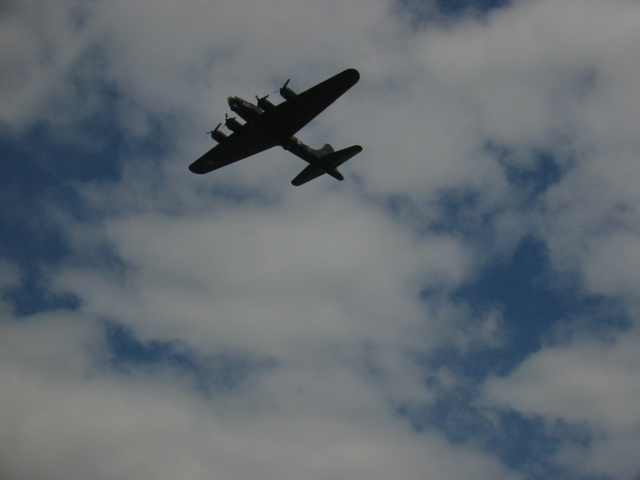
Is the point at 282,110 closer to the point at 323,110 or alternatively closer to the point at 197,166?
the point at 323,110

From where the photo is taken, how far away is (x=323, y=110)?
35.6 metres

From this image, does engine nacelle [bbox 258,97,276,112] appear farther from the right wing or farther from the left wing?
the right wing

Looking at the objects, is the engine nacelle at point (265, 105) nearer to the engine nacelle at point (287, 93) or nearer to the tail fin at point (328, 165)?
the engine nacelle at point (287, 93)

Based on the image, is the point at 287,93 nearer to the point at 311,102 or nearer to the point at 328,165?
the point at 311,102

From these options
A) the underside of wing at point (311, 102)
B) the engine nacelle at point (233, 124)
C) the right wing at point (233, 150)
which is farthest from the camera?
the right wing at point (233, 150)

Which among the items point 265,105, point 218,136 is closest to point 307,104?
point 265,105

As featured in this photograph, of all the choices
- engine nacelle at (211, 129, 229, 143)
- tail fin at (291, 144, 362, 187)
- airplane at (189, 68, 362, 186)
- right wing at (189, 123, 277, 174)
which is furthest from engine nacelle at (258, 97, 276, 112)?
tail fin at (291, 144, 362, 187)

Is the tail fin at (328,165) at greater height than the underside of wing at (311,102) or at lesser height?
lesser

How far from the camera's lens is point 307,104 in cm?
3516

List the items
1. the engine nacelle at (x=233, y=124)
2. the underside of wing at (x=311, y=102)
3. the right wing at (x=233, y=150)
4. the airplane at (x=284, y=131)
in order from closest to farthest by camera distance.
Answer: the underside of wing at (x=311, y=102) < the airplane at (x=284, y=131) < the engine nacelle at (x=233, y=124) < the right wing at (x=233, y=150)

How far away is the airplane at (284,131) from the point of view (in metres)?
34.4

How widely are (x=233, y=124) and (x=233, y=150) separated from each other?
3600 millimetres

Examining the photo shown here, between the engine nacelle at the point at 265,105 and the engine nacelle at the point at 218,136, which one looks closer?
the engine nacelle at the point at 265,105

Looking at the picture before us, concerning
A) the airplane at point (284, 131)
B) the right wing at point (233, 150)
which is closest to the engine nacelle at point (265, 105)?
the airplane at point (284, 131)
